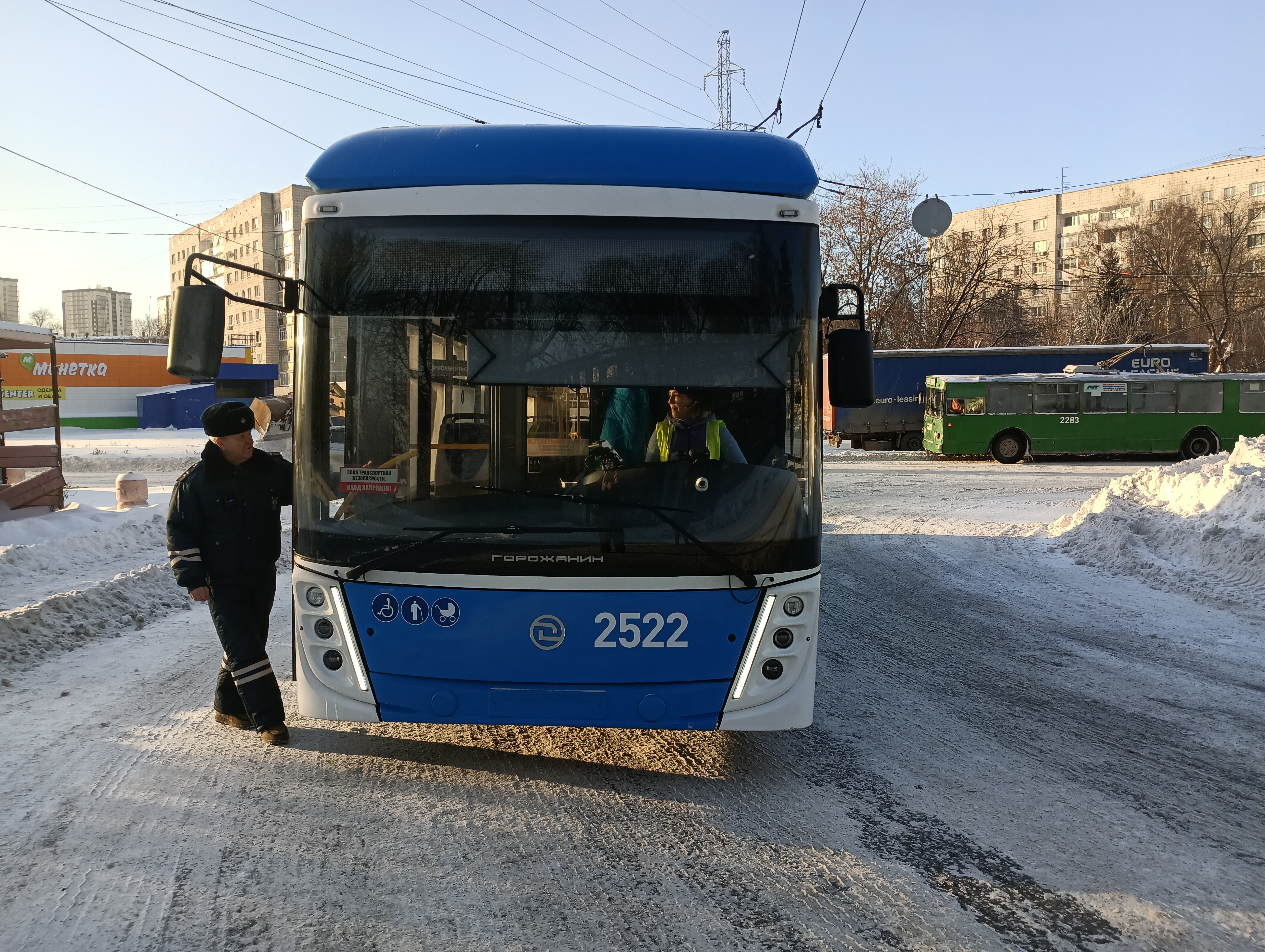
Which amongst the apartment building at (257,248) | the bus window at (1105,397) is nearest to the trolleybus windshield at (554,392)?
the bus window at (1105,397)

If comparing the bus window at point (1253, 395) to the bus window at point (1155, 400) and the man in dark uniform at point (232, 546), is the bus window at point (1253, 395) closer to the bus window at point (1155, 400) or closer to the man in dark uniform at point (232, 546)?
the bus window at point (1155, 400)

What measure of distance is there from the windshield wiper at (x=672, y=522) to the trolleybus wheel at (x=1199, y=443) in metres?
28.3

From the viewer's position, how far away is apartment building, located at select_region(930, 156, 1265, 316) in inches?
2031

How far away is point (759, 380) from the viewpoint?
4184 mm

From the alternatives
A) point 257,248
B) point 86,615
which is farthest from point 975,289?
point 257,248

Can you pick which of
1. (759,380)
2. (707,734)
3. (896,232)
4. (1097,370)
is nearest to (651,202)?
(759,380)

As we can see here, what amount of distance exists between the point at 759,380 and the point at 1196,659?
194 inches

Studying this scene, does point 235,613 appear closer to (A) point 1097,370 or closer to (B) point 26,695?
(B) point 26,695

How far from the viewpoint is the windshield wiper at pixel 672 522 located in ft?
13.2

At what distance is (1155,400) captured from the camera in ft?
89.8

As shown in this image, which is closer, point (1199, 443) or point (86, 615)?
point (86, 615)

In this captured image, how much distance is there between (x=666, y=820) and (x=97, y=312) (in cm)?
14626

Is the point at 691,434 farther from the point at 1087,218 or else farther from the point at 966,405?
the point at 1087,218

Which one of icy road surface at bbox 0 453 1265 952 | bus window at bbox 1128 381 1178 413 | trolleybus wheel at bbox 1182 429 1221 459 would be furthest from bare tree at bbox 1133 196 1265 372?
icy road surface at bbox 0 453 1265 952
